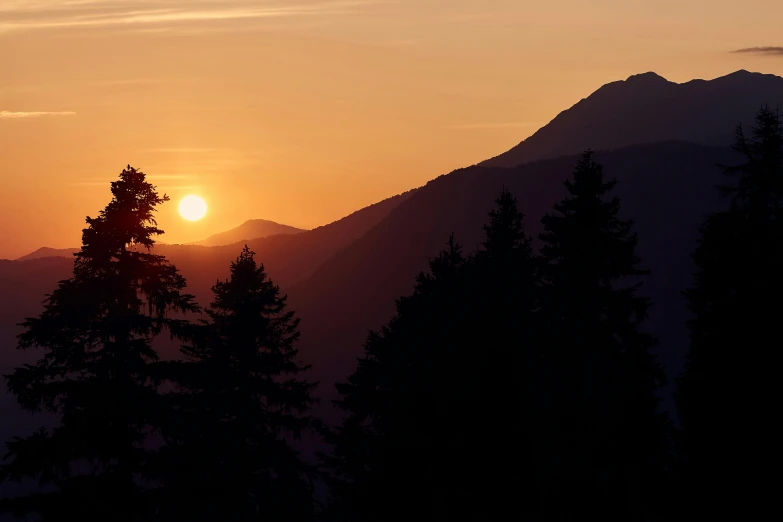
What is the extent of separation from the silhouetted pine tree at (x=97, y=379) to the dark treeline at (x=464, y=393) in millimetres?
45

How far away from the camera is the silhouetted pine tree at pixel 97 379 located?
20219 millimetres

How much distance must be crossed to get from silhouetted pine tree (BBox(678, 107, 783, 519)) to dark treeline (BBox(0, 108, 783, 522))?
5 cm

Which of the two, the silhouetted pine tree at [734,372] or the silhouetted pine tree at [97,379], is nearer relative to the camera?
the silhouetted pine tree at [97,379]

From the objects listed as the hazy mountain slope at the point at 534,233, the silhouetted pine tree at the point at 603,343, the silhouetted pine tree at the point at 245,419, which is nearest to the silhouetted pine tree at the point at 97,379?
the silhouetted pine tree at the point at 245,419

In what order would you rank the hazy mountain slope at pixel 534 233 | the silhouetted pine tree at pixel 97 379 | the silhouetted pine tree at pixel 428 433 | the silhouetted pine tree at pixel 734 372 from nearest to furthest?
the silhouetted pine tree at pixel 97 379 < the silhouetted pine tree at pixel 428 433 < the silhouetted pine tree at pixel 734 372 < the hazy mountain slope at pixel 534 233

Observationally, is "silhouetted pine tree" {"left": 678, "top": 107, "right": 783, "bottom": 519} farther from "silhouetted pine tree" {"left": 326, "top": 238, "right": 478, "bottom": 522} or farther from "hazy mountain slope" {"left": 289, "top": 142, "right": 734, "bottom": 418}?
"hazy mountain slope" {"left": 289, "top": 142, "right": 734, "bottom": 418}

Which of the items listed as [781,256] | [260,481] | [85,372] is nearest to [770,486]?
[781,256]

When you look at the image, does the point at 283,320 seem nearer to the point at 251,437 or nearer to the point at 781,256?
the point at 251,437

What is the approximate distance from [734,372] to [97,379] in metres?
14.7

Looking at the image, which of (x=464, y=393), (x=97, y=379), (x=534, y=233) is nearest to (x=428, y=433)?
(x=464, y=393)

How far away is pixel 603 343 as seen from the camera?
29.1 meters

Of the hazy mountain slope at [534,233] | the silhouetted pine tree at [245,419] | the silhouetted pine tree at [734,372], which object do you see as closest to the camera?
the silhouetted pine tree at [734,372]

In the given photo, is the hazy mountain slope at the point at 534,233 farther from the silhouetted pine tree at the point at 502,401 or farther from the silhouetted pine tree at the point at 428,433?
the silhouetted pine tree at the point at 502,401

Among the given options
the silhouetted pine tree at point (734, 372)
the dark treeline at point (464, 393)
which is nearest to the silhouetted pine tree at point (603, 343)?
the dark treeline at point (464, 393)
